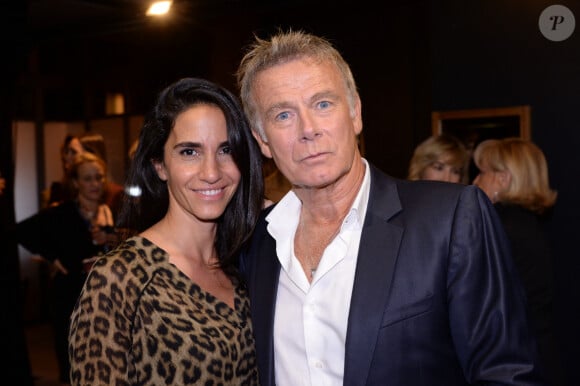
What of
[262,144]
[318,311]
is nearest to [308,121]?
[262,144]

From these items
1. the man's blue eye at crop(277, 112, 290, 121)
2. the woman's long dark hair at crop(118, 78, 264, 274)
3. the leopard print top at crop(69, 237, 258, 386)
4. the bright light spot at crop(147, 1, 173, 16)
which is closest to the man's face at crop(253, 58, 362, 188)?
the man's blue eye at crop(277, 112, 290, 121)

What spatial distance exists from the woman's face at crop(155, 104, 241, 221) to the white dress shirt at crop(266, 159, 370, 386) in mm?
313

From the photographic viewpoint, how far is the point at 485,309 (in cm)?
176

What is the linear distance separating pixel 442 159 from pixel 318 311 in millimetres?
2994

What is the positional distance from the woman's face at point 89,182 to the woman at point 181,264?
3.00 meters

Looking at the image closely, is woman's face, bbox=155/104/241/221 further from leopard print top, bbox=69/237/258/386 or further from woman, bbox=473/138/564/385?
woman, bbox=473/138/564/385

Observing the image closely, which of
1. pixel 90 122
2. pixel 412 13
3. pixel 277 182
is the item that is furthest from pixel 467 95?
pixel 90 122

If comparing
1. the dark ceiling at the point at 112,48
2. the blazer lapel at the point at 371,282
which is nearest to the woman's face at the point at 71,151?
the dark ceiling at the point at 112,48

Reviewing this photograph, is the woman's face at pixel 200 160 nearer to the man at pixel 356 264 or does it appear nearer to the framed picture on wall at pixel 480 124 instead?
the man at pixel 356 264

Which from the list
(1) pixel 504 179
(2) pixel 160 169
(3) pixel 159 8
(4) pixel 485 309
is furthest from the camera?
(3) pixel 159 8

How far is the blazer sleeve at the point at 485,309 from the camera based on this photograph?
1748 mm

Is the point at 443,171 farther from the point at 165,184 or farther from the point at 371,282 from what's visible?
the point at 371,282

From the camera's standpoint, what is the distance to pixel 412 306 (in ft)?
5.90

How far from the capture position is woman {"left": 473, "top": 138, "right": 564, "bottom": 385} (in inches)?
151
